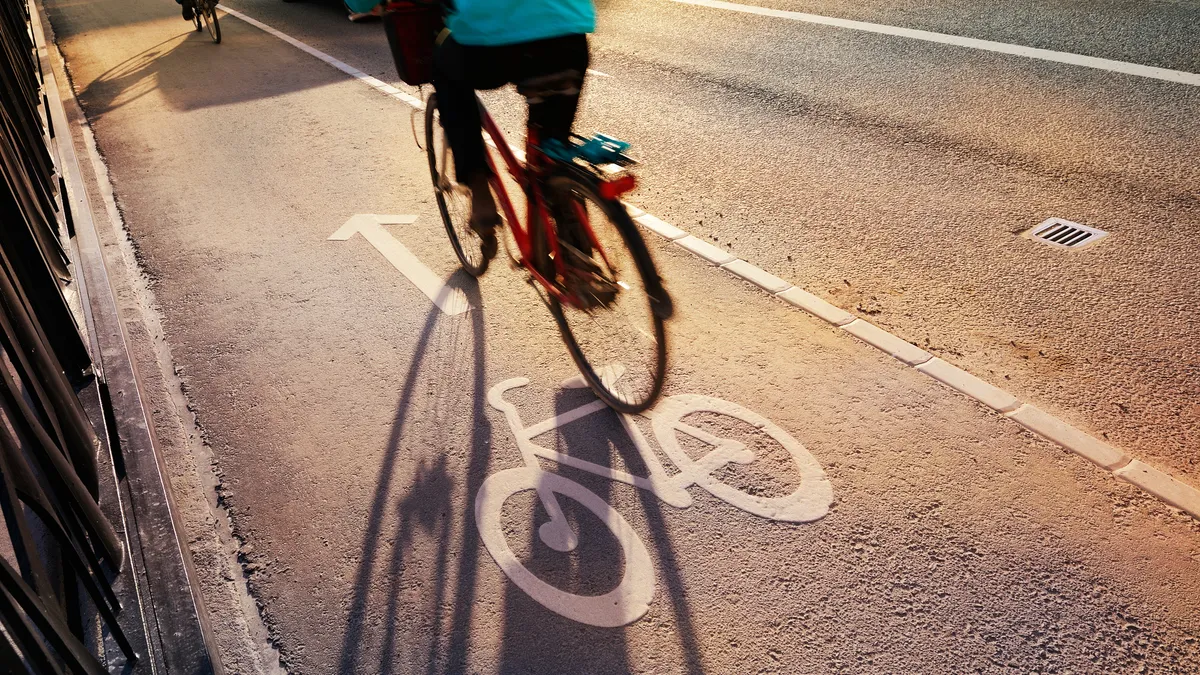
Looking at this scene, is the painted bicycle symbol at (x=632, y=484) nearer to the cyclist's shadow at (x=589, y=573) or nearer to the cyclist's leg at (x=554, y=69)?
the cyclist's shadow at (x=589, y=573)

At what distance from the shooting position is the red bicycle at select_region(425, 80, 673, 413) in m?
3.37

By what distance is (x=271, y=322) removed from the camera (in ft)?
16.0

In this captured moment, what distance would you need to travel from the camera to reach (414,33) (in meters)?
3.95

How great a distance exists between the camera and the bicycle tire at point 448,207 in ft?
16.0

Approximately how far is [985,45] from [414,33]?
7.37 m

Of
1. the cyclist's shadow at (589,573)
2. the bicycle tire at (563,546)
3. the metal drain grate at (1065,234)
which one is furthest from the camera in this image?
the metal drain grate at (1065,234)

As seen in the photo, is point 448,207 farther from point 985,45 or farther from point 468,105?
point 985,45

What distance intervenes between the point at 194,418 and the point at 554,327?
6.20 ft

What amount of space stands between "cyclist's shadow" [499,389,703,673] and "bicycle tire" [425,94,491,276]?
64.6 inches

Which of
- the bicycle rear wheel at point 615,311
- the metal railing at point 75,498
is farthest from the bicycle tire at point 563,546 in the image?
the metal railing at point 75,498

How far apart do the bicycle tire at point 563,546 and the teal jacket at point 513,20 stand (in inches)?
70.4

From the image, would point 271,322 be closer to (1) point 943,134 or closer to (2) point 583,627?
(2) point 583,627

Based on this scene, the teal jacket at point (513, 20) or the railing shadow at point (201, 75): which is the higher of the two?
the teal jacket at point (513, 20)

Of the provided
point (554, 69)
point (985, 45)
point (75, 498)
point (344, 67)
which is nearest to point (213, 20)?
point (344, 67)
